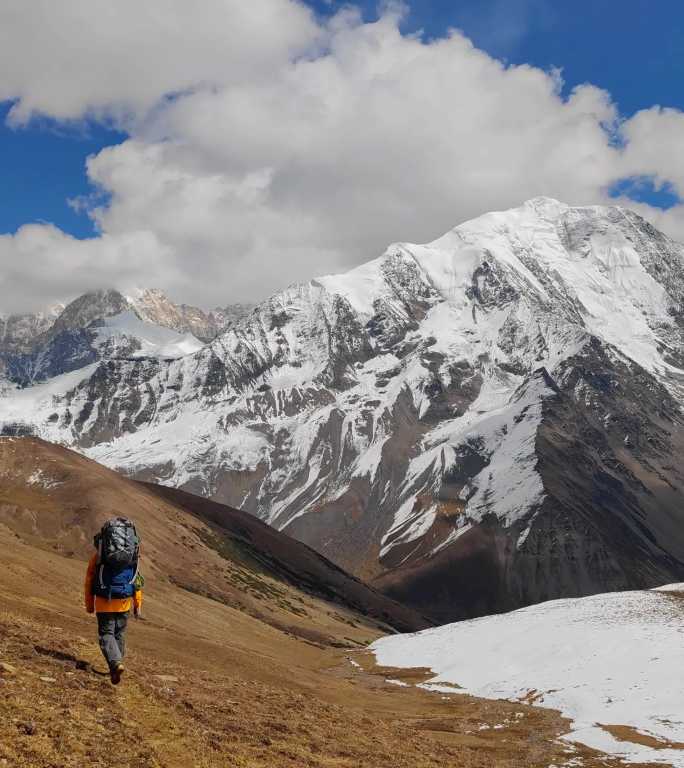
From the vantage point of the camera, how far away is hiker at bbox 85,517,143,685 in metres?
22.2

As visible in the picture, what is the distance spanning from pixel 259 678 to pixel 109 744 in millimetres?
23893

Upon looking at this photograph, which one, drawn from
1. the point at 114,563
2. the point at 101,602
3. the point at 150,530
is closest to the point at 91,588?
the point at 101,602

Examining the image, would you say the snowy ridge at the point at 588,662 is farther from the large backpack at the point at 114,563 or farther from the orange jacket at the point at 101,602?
the large backpack at the point at 114,563

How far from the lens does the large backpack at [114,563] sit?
73.0 ft

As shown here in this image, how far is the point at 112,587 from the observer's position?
22.3 metres

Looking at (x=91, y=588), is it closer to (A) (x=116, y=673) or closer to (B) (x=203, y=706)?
(A) (x=116, y=673)

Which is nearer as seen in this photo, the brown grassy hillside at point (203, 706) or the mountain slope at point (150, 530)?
the brown grassy hillside at point (203, 706)

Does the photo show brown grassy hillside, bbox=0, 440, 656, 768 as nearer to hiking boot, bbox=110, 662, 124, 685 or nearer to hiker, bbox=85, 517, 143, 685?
hiking boot, bbox=110, 662, 124, 685

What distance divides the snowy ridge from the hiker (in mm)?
18437

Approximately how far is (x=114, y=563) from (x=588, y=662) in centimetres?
3560

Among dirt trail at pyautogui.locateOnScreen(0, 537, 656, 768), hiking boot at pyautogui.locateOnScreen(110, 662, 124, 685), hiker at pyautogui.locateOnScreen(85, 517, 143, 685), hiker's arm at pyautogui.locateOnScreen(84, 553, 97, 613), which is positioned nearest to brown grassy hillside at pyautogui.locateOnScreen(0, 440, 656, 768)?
dirt trail at pyautogui.locateOnScreen(0, 537, 656, 768)

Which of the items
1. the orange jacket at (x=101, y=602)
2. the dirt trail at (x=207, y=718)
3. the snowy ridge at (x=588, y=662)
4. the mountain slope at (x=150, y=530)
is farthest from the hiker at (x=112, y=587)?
the mountain slope at (x=150, y=530)

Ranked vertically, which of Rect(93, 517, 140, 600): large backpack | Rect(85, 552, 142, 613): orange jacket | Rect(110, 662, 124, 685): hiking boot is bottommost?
Rect(110, 662, 124, 685): hiking boot

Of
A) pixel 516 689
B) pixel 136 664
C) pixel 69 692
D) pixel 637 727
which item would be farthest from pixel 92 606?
pixel 516 689
